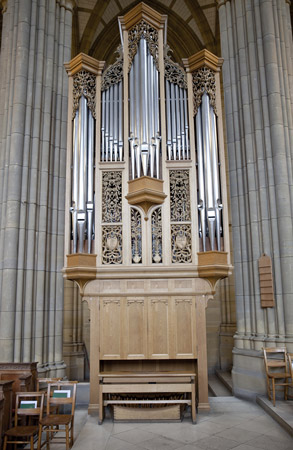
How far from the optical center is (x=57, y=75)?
843 centimetres

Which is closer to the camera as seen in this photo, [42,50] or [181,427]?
[181,427]

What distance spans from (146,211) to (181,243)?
0.85 m

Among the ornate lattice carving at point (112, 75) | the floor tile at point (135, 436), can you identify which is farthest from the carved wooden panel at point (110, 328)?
the ornate lattice carving at point (112, 75)

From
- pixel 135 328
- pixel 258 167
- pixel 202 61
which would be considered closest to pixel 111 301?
pixel 135 328

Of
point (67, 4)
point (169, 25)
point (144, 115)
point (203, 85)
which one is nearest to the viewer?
point (144, 115)

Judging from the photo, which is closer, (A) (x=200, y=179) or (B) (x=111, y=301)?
(B) (x=111, y=301)

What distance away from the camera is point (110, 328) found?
6883 millimetres

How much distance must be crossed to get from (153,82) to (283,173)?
302cm

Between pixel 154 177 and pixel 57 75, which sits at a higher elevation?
pixel 57 75

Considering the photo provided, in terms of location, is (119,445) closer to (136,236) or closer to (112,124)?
(136,236)

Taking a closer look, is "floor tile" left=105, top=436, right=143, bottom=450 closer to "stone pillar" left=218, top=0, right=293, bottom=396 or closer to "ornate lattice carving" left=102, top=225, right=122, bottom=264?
"ornate lattice carving" left=102, top=225, right=122, bottom=264

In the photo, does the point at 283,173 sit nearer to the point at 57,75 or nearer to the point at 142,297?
the point at 142,297

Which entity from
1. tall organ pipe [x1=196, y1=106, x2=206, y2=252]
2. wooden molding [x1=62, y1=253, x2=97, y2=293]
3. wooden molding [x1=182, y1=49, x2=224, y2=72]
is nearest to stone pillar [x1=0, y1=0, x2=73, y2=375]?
wooden molding [x1=62, y1=253, x2=97, y2=293]

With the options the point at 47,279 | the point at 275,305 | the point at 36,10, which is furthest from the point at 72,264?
the point at 36,10
